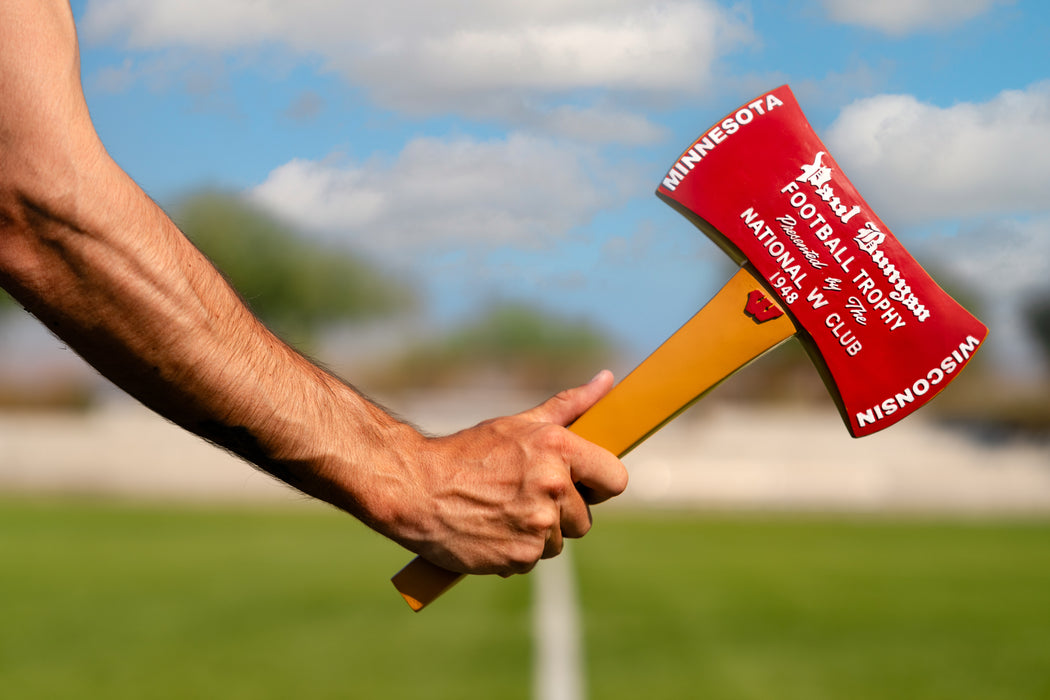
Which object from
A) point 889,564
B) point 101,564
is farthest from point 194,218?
point 889,564

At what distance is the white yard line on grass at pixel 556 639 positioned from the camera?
11633 mm

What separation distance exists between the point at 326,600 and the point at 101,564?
5.35 meters

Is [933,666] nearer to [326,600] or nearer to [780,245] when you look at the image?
[326,600]

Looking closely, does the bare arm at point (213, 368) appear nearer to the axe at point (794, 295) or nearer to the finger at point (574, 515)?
the finger at point (574, 515)

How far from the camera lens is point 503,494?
6.46 feet

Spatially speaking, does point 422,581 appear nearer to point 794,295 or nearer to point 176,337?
point 176,337

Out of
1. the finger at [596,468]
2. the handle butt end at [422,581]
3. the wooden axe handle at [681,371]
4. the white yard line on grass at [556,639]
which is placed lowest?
the handle butt end at [422,581]

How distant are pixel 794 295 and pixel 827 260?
83 millimetres

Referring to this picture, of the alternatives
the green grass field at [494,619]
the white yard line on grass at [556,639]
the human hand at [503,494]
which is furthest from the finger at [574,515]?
the green grass field at [494,619]

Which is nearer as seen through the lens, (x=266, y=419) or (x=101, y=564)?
(x=266, y=419)

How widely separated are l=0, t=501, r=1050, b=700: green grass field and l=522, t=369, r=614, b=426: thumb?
966 cm

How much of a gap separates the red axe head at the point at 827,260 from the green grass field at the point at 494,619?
32.4 ft

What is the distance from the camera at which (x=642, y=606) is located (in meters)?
16.8

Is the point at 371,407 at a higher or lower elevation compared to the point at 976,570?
lower
